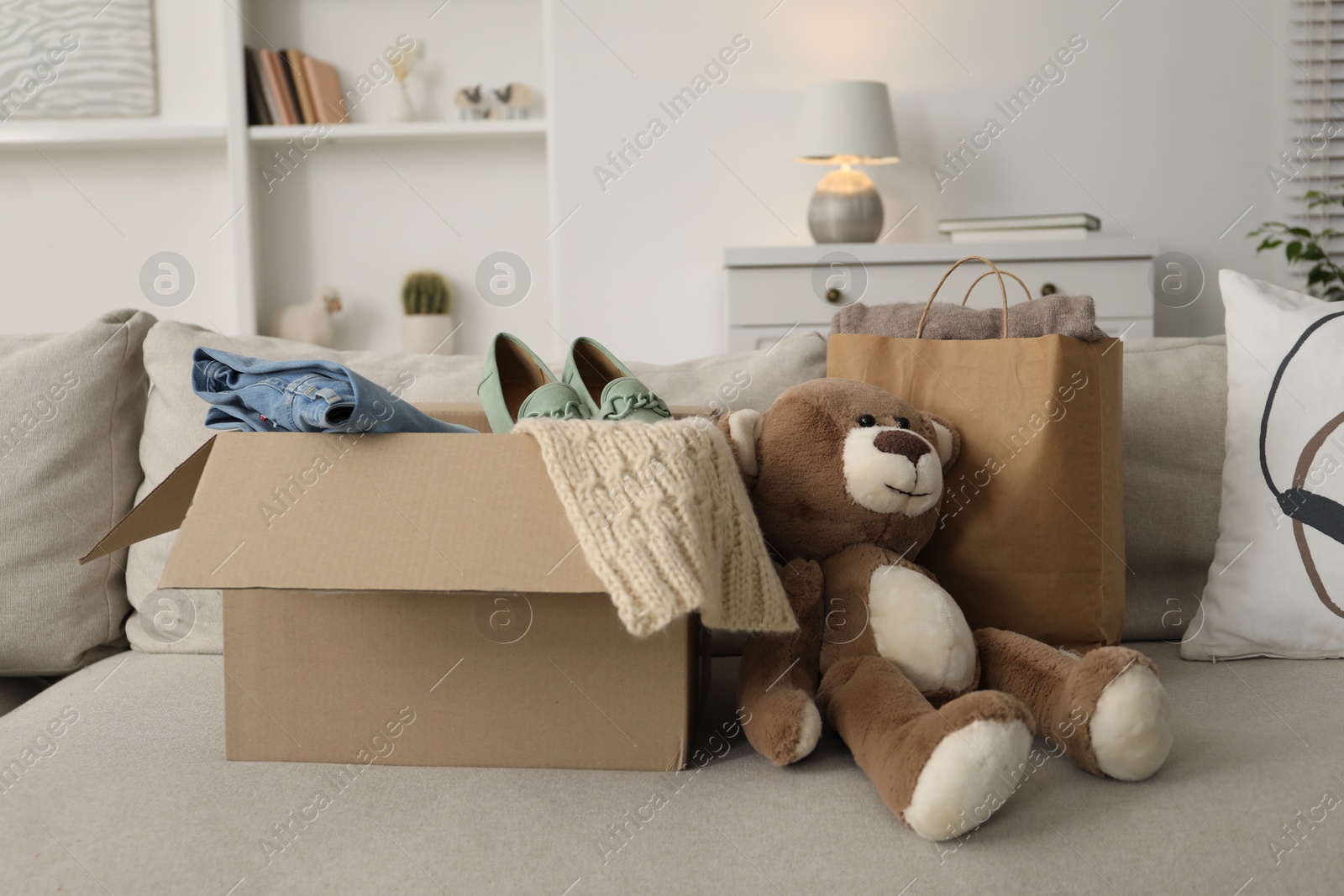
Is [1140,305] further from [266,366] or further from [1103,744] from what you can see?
[266,366]

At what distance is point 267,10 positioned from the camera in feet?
8.67

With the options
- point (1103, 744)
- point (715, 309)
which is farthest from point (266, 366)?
point (715, 309)

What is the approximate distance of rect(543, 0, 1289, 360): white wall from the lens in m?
2.45

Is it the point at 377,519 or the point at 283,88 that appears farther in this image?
the point at 283,88

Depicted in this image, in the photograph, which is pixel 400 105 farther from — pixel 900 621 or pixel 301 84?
pixel 900 621

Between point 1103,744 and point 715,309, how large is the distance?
6.28ft

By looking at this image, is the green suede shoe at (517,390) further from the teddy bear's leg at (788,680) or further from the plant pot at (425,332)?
the plant pot at (425,332)

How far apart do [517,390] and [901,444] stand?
45 centimetres

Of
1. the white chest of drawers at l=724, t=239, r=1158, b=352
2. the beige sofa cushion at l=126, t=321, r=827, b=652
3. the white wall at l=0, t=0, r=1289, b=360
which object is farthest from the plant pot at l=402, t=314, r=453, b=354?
the beige sofa cushion at l=126, t=321, r=827, b=652

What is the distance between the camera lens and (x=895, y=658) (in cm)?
80

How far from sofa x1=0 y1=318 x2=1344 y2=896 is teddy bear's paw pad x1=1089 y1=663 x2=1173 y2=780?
0.07 feet

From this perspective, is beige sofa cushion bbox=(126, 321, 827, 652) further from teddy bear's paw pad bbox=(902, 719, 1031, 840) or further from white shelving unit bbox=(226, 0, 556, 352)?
white shelving unit bbox=(226, 0, 556, 352)

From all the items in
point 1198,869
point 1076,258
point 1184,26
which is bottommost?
point 1198,869

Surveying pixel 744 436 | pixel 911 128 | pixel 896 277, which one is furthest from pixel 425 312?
pixel 744 436
